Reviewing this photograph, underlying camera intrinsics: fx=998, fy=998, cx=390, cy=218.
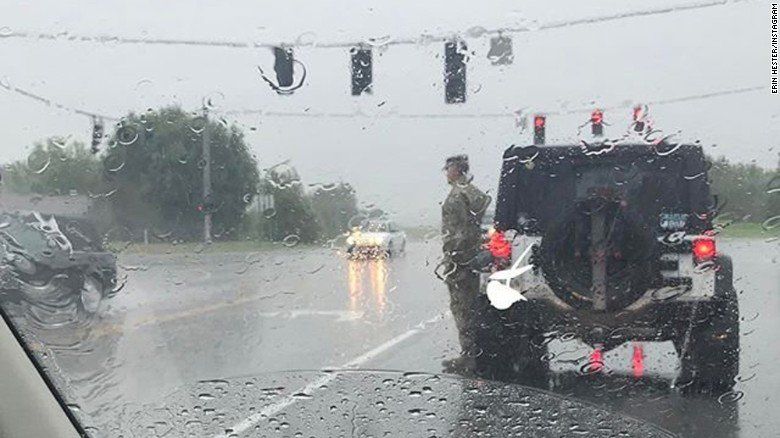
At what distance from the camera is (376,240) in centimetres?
548

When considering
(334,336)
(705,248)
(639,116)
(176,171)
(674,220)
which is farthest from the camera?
(334,336)

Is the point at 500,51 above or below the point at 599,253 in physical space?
above

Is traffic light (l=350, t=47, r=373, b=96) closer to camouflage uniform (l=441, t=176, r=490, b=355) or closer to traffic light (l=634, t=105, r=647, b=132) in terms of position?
camouflage uniform (l=441, t=176, r=490, b=355)

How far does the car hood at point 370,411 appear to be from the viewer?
4.16 meters

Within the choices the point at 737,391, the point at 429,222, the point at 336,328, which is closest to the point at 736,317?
the point at 737,391

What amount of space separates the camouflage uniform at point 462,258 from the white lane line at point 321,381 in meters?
0.15

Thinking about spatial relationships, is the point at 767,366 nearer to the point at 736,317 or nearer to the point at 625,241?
the point at 736,317

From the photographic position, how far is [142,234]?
5355mm

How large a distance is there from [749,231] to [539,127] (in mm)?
1191

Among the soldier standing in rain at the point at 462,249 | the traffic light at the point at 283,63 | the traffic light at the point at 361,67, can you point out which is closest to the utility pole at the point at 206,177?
the traffic light at the point at 283,63

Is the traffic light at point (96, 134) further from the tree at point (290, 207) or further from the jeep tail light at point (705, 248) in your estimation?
the jeep tail light at point (705, 248)

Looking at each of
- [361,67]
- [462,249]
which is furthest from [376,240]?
[361,67]

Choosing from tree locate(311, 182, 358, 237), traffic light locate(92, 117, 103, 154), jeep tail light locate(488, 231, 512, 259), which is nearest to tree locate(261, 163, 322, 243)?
tree locate(311, 182, 358, 237)

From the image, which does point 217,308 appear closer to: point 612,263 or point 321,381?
point 321,381
